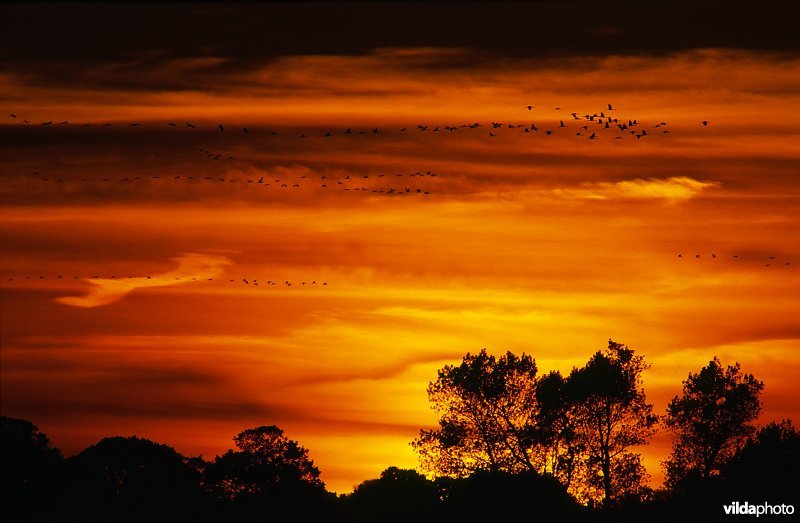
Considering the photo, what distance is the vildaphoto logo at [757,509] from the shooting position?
90875mm

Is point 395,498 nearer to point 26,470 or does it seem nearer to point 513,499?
point 513,499

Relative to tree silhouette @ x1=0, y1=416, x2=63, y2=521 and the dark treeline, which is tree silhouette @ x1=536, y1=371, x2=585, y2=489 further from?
tree silhouette @ x1=0, y1=416, x2=63, y2=521

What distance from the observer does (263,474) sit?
110875 mm

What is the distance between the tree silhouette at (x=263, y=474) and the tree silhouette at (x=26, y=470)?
41.2 ft

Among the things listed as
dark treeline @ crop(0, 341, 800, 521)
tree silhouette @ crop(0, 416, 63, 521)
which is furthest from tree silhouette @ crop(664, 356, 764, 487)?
tree silhouette @ crop(0, 416, 63, 521)

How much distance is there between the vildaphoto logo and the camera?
9088 cm

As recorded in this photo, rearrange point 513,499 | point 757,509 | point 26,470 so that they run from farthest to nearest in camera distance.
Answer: point 26,470 < point 513,499 < point 757,509

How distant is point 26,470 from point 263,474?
1803 centimetres

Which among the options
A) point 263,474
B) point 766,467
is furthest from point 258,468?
point 766,467

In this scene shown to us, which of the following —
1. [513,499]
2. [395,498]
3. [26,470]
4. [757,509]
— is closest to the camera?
[757,509]

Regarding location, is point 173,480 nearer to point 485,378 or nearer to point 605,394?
point 485,378

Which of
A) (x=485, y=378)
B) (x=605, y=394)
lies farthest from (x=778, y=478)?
(x=485, y=378)

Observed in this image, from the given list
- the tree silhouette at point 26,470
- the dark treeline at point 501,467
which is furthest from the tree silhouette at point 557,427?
the tree silhouette at point 26,470

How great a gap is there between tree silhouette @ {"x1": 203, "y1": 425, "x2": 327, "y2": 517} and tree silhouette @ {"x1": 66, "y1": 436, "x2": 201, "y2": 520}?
206 cm
